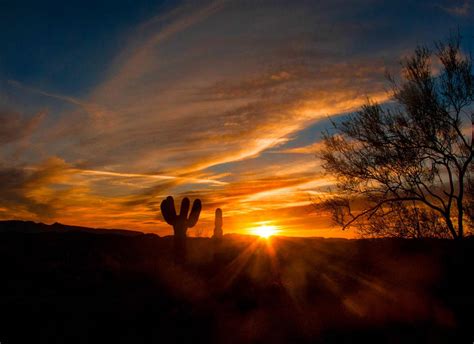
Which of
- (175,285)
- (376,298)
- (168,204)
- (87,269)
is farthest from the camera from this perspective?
(168,204)

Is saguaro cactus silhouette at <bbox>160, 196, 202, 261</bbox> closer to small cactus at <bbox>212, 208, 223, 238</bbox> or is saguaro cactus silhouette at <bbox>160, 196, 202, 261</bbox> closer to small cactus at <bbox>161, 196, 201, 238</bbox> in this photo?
small cactus at <bbox>161, 196, 201, 238</bbox>

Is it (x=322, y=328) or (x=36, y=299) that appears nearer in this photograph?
(x=322, y=328)

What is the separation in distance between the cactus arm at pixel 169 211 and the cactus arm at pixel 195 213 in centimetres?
92

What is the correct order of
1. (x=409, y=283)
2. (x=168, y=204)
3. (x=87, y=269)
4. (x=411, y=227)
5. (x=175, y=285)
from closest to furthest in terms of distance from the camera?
(x=409, y=283)
(x=175, y=285)
(x=87, y=269)
(x=411, y=227)
(x=168, y=204)

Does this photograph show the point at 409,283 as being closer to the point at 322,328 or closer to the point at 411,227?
the point at 322,328

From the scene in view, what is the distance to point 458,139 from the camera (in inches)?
545

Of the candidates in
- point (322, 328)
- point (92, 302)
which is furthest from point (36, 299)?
point (322, 328)

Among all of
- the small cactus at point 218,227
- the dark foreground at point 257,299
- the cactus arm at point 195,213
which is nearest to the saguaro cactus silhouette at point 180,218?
the cactus arm at point 195,213

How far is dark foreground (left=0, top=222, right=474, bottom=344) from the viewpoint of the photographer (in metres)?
7.79

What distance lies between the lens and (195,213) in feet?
65.8

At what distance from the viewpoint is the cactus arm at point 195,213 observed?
1975 cm

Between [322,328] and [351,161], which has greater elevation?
[351,161]

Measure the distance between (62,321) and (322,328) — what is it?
5467 mm

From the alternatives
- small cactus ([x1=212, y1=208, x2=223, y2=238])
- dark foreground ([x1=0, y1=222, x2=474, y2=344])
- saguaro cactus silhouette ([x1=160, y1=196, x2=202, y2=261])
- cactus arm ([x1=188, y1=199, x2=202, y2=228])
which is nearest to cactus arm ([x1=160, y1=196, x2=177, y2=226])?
saguaro cactus silhouette ([x1=160, y1=196, x2=202, y2=261])
